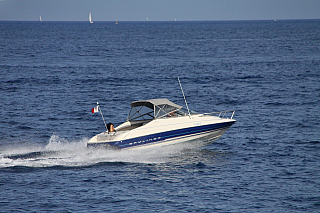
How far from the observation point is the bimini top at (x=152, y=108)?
19.2m

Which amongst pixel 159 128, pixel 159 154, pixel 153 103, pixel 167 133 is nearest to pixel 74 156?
pixel 159 154

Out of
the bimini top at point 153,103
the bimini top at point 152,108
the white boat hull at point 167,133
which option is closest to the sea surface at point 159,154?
the white boat hull at point 167,133

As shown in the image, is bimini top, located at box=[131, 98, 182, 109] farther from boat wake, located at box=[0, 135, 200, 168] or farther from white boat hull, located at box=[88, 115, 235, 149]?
boat wake, located at box=[0, 135, 200, 168]

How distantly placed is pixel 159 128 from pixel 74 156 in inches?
162

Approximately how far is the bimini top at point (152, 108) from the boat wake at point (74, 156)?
1.78 meters

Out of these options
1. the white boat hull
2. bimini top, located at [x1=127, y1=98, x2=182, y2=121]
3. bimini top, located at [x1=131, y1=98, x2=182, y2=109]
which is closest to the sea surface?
the white boat hull

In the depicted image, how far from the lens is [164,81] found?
4266 centimetres

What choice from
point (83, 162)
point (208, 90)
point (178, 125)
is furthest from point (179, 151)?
point (208, 90)

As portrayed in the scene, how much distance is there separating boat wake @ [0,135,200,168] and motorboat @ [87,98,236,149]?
1.10 ft

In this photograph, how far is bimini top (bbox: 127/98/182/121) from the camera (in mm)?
19203

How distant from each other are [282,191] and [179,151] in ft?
19.2

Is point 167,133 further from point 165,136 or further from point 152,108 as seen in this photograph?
point 152,108

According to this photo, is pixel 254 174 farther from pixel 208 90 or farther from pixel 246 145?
pixel 208 90

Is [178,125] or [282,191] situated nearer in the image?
[282,191]
